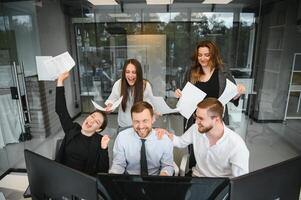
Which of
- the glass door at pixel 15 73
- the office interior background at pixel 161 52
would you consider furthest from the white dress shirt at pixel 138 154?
the office interior background at pixel 161 52

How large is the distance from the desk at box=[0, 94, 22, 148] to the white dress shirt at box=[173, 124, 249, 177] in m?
2.65

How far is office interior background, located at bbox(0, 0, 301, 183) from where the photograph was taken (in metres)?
3.53

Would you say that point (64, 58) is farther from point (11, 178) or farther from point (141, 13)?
point (141, 13)

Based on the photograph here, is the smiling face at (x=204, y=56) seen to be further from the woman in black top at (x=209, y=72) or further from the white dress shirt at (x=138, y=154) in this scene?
the white dress shirt at (x=138, y=154)

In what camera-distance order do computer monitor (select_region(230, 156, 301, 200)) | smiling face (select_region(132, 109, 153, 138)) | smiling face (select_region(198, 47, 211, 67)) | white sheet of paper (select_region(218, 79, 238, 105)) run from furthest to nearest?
smiling face (select_region(198, 47, 211, 67)) < white sheet of paper (select_region(218, 79, 238, 105)) < smiling face (select_region(132, 109, 153, 138)) < computer monitor (select_region(230, 156, 301, 200))

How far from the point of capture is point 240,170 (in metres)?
1.18

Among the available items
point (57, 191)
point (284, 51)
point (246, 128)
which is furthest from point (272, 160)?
point (57, 191)

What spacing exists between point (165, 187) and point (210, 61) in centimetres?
154

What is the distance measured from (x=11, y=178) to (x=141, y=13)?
360cm

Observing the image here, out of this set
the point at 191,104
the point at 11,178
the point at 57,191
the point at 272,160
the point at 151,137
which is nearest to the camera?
the point at 57,191

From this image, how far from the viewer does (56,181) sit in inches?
31.1

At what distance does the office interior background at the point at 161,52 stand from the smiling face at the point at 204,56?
1460mm

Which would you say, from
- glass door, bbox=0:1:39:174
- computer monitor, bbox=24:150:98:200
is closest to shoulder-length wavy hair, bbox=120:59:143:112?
computer monitor, bbox=24:150:98:200

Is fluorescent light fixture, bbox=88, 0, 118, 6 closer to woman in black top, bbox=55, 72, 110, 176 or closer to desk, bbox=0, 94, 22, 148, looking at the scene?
desk, bbox=0, 94, 22, 148
